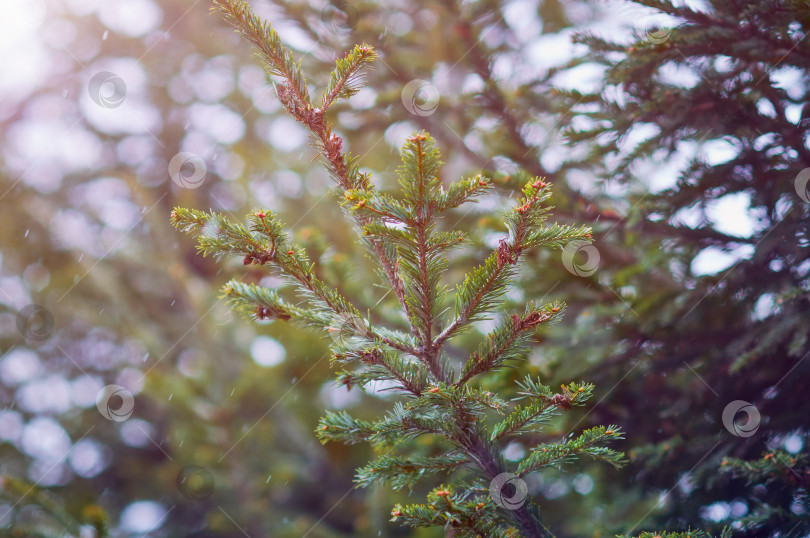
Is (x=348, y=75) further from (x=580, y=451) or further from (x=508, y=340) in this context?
(x=580, y=451)

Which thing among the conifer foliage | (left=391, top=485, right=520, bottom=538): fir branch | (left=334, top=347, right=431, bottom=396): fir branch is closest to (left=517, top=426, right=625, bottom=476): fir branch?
the conifer foliage

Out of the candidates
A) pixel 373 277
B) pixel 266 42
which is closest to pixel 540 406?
pixel 266 42

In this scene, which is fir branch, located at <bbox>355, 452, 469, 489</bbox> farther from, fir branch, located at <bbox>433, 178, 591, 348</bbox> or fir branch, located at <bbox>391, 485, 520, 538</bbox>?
fir branch, located at <bbox>433, 178, 591, 348</bbox>

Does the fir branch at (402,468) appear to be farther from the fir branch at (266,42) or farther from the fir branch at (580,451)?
the fir branch at (266,42)

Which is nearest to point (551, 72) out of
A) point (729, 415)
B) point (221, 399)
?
point (729, 415)

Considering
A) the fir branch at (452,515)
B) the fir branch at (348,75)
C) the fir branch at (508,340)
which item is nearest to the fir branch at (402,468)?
the fir branch at (452,515)

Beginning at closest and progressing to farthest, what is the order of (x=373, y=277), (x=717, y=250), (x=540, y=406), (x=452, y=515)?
(x=452, y=515)
(x=540, y=406)
(x=717, y=250)
(x=373, y=277)
